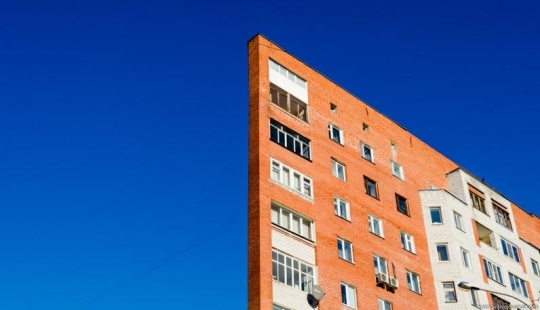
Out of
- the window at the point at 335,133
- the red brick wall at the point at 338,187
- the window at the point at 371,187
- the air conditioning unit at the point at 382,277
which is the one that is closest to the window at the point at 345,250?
the red brick wall at the point at 338,187

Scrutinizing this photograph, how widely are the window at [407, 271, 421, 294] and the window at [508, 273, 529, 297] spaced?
1032 cm

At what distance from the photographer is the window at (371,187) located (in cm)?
4728

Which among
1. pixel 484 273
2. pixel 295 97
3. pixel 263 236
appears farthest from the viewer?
pixel 484 273

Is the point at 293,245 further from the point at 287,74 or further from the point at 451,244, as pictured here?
the point at 451,244

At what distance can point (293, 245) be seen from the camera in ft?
128

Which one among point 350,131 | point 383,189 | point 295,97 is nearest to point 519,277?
point 383,189

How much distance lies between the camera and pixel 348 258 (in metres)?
42.0

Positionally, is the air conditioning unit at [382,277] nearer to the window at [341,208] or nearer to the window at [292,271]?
the window at [341,208]

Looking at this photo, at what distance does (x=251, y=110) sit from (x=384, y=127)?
42.8ft

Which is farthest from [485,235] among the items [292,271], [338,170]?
[292,271]

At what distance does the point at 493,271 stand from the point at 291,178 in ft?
60.8

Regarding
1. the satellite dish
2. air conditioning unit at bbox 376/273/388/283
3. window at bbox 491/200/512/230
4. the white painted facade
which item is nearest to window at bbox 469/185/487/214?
the white painted facade

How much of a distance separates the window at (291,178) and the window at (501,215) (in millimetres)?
20309

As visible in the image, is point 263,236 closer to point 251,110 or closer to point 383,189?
point 251,110
